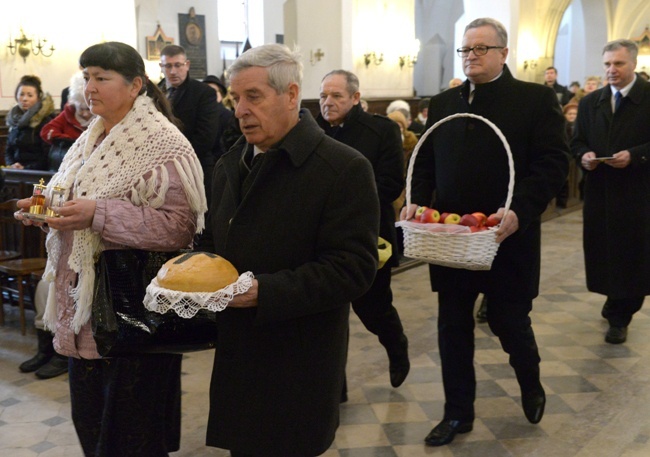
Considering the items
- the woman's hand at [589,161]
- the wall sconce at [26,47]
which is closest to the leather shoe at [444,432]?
the woman's hand at [589,161]

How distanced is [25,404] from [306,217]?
274cm

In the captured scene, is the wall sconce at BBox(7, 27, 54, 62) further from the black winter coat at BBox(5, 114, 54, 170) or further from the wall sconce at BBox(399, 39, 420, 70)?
the wall sconce at BBox(399, 39, 420, 70)

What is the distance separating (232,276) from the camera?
1.85 meters

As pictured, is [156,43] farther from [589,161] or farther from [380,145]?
[380,145]

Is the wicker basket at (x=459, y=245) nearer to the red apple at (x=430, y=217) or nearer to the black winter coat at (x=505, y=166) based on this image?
the red apple at (x=430, y=217)

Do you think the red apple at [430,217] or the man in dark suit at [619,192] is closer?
the red apple at [430,217]

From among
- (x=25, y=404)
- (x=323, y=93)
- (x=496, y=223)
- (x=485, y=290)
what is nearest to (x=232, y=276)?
(x=496, y=223)

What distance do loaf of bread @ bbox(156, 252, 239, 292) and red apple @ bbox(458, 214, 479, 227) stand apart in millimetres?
1375

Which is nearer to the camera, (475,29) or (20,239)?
(475,29)

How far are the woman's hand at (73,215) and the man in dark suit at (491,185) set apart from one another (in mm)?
1395

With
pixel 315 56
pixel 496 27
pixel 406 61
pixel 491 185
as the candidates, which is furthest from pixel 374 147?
pixel 406 61

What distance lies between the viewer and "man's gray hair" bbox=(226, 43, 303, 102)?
1926mm

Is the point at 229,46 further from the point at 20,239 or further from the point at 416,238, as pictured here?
the point at 416,238

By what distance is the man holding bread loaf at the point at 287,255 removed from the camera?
1.92 meters
